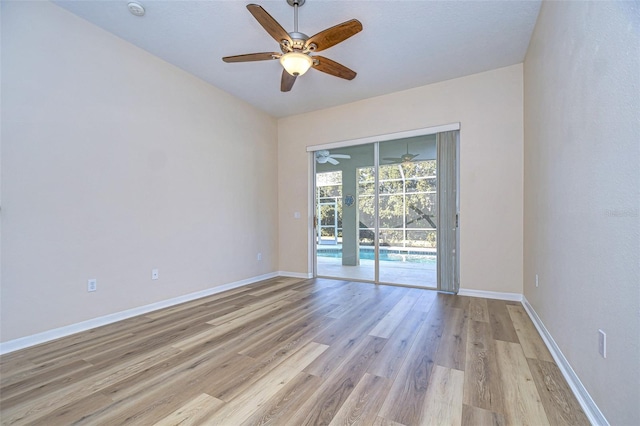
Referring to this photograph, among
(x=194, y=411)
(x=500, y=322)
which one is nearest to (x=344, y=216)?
(x=500, y=322)

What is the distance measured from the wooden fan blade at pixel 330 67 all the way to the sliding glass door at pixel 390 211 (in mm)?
1819

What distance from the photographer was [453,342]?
2.30 m

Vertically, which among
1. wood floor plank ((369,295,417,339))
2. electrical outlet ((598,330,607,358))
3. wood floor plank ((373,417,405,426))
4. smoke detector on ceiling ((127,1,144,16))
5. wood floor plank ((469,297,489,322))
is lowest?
wood floor plank ((369,295,417,339))

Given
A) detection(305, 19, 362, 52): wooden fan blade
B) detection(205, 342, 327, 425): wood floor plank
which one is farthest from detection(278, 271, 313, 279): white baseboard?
detection(305, 19, 362, 52): wooden fan blade

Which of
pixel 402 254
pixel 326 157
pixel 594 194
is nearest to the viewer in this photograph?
pixel 594 194

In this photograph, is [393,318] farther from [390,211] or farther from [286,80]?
[286,80]

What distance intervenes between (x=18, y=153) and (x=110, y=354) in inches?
71.7

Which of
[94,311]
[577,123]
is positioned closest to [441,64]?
[577,123]

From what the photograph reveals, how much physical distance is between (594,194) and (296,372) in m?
2.03

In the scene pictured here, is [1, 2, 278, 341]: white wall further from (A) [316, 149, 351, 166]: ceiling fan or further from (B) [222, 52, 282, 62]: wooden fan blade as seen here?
(A) [316, 149, 351, 166]: ceiling fan

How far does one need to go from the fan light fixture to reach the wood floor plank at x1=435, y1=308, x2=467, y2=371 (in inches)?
102

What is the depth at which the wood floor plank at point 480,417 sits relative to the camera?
1368mm

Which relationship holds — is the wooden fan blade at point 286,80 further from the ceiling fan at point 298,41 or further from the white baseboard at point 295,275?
the white baseboard at point 295,275

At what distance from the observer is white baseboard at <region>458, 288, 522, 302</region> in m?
3.44
